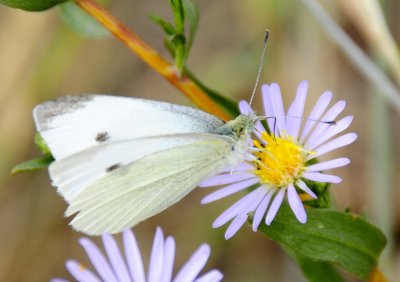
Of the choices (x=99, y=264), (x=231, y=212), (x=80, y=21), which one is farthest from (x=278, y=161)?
(x=80, y=21)

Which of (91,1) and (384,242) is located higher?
(91,1)

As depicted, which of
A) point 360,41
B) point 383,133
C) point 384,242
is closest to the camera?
point 384,242

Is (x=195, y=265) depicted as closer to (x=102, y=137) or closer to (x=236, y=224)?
(x=236, y=224)

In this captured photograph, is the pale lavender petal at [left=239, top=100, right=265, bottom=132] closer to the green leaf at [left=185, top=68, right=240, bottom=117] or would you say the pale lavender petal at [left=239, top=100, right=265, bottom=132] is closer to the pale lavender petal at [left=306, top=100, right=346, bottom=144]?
the green leaf at [left=185, top=68, right=240, bottom=117]

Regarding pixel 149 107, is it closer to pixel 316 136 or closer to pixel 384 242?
pixel 316 136

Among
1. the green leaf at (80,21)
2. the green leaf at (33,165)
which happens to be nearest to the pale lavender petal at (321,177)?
the green leaf at (33,165)

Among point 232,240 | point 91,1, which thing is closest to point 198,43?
point 232,240

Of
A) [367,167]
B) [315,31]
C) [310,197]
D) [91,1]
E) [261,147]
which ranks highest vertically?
[91,1]
